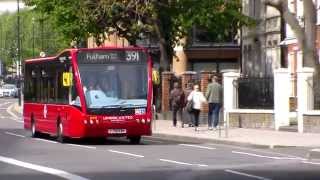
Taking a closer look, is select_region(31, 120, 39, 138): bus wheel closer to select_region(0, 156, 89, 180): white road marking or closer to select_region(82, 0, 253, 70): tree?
select_region(0, 156, 89, 180): white road marking

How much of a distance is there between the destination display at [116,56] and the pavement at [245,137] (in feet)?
11.6

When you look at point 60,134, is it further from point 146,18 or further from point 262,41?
point 262,41

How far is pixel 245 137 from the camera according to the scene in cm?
2788

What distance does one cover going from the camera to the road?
1662cm

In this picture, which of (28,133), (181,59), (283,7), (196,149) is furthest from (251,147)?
(181,59)

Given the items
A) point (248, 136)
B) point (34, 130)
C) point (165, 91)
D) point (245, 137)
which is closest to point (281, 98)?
point (248, 136)

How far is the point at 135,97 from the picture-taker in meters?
26.0

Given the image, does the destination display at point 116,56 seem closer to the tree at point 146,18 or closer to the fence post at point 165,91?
the tree at point 146,18

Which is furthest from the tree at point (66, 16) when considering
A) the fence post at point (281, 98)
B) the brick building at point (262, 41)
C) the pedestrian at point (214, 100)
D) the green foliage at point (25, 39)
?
the green foliage at point (25, 39)

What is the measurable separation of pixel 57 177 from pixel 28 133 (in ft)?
59.0

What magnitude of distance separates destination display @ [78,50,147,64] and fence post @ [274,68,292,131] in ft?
23.1

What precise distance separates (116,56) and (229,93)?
934 cm

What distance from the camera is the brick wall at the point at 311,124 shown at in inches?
1155

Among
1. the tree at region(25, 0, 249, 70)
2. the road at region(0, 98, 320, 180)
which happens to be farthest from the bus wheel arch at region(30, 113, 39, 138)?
the tree at region(25, 0, 249, 70)
